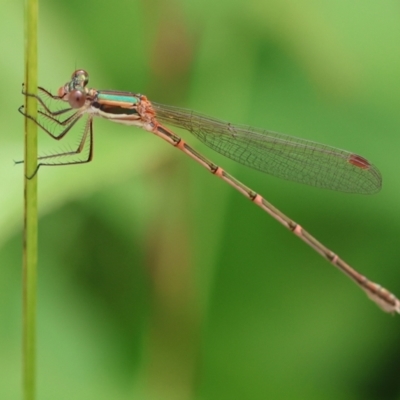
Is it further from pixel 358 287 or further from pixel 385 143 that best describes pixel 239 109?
pixel 358 287

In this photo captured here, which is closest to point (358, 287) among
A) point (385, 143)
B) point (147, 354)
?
point (385, 143)

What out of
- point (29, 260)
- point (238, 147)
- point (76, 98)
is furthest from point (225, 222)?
point (29, 260)

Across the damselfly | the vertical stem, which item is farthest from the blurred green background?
the vertical stem

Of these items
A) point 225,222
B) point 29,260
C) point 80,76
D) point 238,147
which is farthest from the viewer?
point 238,147

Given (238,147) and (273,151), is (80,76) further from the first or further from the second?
(273,151)

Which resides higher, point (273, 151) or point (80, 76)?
point (80, 76)

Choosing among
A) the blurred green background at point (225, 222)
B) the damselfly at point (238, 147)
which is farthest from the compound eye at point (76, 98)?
the blurred green background at point (225, 222)
